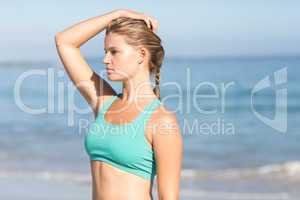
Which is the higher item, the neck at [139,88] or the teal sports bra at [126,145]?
the neck at [139,88]

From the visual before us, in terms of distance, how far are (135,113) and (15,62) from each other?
32.2 m

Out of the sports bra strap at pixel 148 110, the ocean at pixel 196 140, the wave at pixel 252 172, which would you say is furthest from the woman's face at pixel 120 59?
the wave at pixel 252 172

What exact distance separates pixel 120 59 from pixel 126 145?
0.39 metres

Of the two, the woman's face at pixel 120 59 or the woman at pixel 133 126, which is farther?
the woman's face at pixel 120 59

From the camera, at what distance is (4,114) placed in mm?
17125

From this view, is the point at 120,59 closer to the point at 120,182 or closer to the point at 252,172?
the point at 120,182

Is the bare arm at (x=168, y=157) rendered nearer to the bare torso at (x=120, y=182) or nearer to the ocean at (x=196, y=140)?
the bare torso at (x=120, y=182)

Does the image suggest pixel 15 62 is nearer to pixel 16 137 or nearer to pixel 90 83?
pixel 16 137

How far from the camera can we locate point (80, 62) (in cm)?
372

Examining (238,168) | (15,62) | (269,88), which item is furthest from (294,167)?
(15,62)

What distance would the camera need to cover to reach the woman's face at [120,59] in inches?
136

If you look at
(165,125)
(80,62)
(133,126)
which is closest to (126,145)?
(133,126)

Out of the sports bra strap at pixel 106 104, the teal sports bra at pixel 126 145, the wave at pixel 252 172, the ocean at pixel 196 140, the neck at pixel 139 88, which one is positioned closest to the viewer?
the teal sports bra at pixel 126 145

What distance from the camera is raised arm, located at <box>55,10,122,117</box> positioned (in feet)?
12.1
